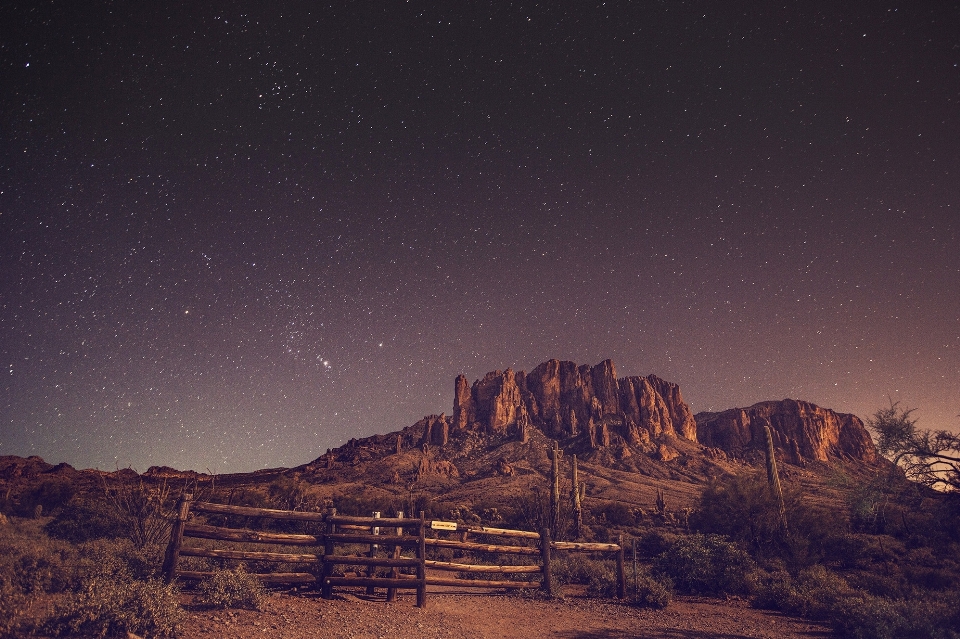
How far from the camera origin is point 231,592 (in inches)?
308

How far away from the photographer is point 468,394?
363 ft

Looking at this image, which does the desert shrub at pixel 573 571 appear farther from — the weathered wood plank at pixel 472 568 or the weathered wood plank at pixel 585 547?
the weathered wood plank at pixel 472 568

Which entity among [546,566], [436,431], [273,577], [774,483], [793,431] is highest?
[793,431]

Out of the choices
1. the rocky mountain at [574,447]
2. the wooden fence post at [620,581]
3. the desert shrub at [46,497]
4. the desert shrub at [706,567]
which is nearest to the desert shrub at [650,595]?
the wooden fence post at [620,581]

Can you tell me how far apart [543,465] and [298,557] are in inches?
2559

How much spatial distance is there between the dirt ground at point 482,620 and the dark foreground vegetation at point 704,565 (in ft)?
1.88

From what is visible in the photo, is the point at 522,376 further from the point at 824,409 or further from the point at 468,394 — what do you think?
the point at 824,409

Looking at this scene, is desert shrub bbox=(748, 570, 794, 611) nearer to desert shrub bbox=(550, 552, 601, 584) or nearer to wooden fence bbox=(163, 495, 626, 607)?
wooden fence bbox=(163, 495, 626, 607)

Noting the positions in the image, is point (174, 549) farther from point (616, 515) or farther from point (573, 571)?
point (616, 515)

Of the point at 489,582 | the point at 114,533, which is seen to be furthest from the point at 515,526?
the point at 114,533

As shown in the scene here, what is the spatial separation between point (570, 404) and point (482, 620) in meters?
100

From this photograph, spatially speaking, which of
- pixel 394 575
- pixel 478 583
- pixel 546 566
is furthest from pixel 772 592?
pixel 394 575

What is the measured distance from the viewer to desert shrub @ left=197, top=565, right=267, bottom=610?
7592mm

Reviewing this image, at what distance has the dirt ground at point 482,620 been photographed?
712cm
